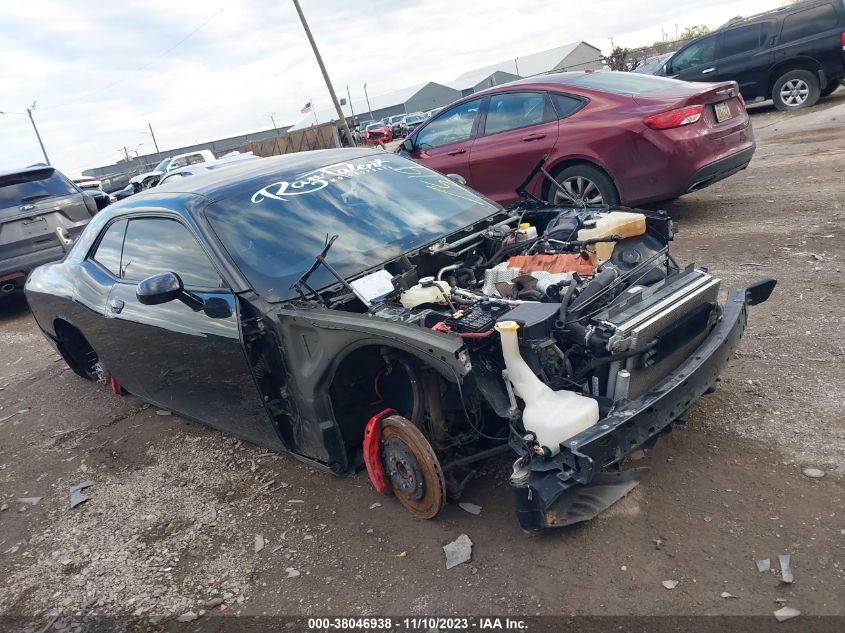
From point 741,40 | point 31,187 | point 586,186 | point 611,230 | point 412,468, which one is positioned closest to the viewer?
point 412,468

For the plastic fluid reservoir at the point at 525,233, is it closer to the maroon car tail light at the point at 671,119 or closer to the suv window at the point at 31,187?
the maroon car tail light at the point at 671,119

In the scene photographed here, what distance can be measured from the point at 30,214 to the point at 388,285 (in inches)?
276

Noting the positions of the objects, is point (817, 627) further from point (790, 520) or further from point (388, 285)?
point (388, 285)

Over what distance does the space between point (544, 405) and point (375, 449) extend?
→ 35.4 inches

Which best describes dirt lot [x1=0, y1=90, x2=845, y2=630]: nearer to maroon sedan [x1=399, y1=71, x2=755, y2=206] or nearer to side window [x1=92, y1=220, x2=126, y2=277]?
side window [x1=92, y1=220, x2=126, y2=277]

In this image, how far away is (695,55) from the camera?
12906 millimetres

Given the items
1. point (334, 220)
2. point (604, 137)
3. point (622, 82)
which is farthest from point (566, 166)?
point (334, 220)

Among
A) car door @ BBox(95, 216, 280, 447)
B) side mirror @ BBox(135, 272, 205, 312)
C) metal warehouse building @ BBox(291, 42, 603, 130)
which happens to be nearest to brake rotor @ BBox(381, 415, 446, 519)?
car door @ BBox(95, 216, 280, 447)

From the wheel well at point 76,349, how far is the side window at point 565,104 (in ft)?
16.1

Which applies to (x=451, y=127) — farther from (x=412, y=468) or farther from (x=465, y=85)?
(x=465, y=85)

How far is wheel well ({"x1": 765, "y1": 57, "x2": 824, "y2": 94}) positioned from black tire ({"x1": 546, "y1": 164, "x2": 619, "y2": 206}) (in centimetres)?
816

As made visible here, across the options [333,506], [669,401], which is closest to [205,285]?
[333,506]

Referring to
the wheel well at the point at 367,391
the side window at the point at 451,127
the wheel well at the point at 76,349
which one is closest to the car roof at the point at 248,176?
the wheel well at the point at 367,391

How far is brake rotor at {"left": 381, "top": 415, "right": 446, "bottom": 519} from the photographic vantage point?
267 centimetres
